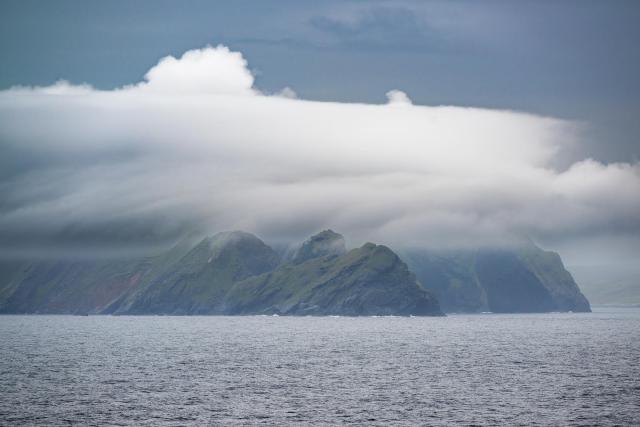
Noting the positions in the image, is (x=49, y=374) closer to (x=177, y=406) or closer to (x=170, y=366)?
(x=170, y=366)

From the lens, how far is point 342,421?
94938 millimetres

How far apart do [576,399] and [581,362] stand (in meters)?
63.2

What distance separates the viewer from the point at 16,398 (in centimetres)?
11006

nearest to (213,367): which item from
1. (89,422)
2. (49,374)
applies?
(49,374)

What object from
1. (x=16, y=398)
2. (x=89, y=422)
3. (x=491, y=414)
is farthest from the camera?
(x=16, y=398)

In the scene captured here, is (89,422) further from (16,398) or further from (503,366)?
(503,366)

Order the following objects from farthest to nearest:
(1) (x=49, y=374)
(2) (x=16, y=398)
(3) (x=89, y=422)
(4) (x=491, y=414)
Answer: (1) (x=49, y=374), (2) (x=16, y=398), (4) (x=491, y=414), (3) (x=89, y=422)

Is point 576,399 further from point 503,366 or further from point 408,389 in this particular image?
point 503,366

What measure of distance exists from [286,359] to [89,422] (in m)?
90.7

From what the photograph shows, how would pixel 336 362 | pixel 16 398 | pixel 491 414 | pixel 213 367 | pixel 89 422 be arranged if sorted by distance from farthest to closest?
pixel 336 362 < pixel 213 367 < pixel 16 398 < pixel 491 414 < pixel 89 422

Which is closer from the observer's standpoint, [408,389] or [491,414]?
[491,414]

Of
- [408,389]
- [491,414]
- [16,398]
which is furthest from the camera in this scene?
[408,389]

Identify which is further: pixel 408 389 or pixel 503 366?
pixel 503 366

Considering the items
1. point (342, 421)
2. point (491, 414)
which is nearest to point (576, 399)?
point (491, 414)
